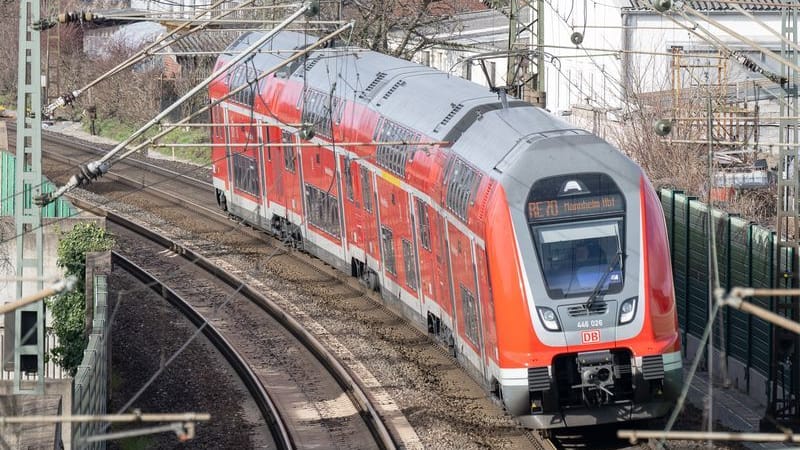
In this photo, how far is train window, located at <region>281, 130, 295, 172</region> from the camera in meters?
26.5

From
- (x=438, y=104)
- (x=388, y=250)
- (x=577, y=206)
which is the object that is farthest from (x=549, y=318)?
(x=388, y=250)

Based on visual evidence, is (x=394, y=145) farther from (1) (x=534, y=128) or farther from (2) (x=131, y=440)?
(2) (x=131, y=440)

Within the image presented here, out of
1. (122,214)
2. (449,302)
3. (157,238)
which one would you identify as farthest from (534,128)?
(122,214)

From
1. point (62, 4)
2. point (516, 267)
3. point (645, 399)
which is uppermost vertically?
point (62, 4)

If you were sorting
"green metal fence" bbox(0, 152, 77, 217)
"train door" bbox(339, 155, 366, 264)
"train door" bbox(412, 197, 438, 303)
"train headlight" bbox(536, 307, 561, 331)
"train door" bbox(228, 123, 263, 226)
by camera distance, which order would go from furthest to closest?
"train door" bbox(228, 123, 263, 226)
"green metal fence" bbox(0, 152, 77, 217)
"train door" bbox(339, 155, 366, 264)
"train door" bbox(412, 197, 438, 303)
"train headlight" bbox(536, 307, 561, 331)

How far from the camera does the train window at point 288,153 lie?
1042 inches

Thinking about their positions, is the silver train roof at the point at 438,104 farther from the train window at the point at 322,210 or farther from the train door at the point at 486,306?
the train window at the point at 322,210

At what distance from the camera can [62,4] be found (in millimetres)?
62438

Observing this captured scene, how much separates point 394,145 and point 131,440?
5987mm

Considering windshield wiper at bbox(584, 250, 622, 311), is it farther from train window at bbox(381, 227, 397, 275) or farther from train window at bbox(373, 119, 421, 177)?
train window at bbox(381, 227, 397, 275)

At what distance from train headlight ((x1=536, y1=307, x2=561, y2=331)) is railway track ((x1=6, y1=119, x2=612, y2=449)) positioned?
1.78 metres

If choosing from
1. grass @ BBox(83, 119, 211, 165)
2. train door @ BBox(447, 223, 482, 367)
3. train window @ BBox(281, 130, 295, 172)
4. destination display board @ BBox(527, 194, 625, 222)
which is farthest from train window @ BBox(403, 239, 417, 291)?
grass @ BBox(83, 119, 211, 165)

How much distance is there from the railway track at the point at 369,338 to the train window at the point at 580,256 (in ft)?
6.91

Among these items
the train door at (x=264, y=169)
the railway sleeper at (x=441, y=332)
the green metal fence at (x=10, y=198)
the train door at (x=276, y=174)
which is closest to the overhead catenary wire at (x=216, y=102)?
the railway sleeper at (x=441, y=332)
